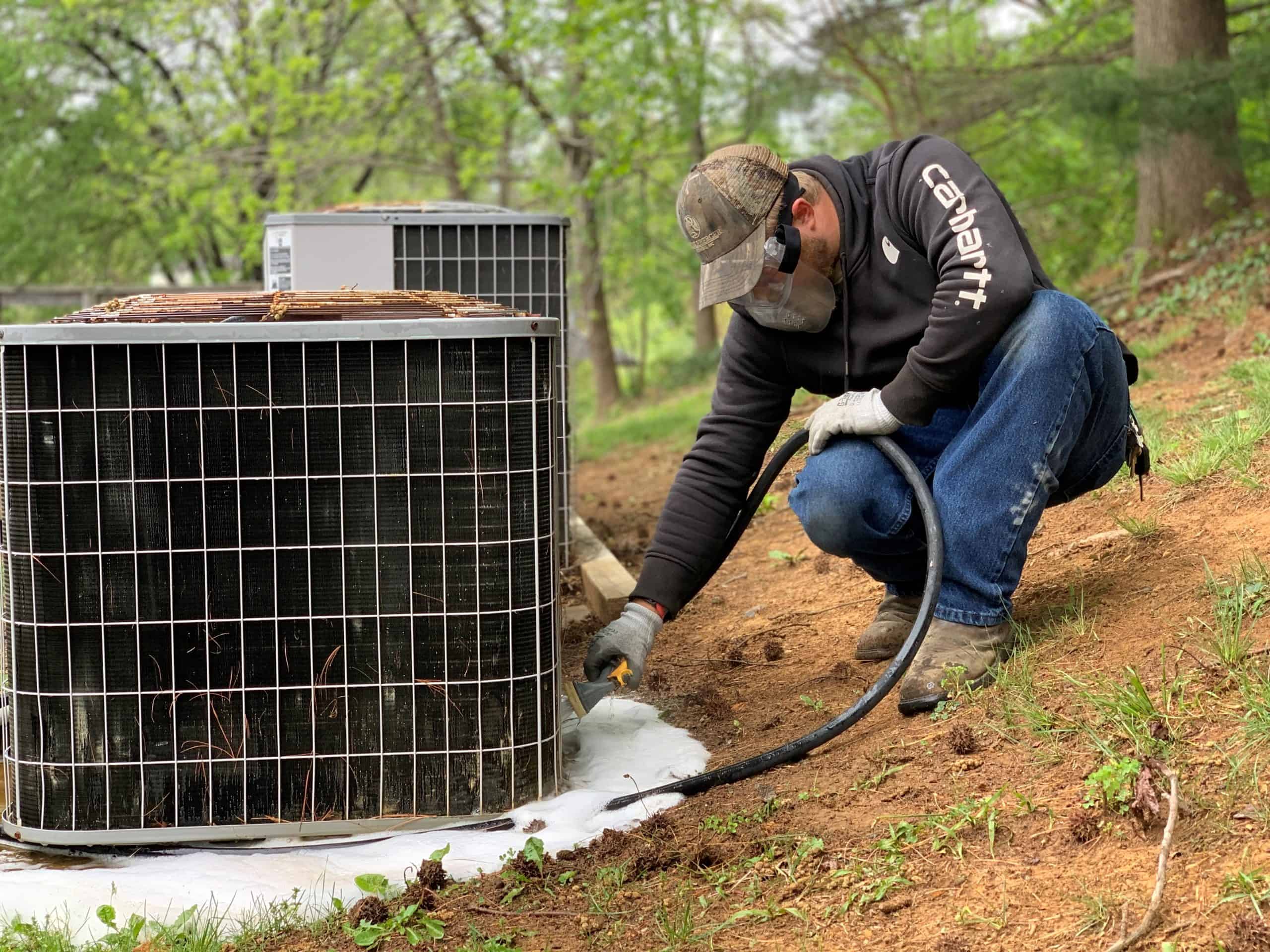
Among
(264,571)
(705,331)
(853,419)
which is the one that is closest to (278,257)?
(264,571)

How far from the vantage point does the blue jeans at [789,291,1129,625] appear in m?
2.70

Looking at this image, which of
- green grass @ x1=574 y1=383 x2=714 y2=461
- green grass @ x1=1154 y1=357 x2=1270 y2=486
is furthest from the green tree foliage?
green grass @ x1=1154 y1=357 x2=1270 y2=486

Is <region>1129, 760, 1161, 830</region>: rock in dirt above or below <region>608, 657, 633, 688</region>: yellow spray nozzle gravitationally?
above

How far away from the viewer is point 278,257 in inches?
188

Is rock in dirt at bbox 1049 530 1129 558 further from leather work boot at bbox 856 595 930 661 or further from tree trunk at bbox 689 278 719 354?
tree trunk at bbox 689 278 719 354

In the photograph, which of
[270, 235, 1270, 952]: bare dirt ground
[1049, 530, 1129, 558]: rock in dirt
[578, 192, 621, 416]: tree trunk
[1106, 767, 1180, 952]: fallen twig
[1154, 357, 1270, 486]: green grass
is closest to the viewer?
[1106, 767, 1180, 952]: fallen twig

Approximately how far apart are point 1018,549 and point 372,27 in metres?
15.3

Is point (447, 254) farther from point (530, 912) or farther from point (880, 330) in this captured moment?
point (530, 912)

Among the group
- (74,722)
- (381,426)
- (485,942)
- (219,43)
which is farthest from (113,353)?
(219,43)

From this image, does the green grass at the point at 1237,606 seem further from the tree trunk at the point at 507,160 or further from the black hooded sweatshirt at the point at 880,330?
the tree trunk at the point at 507,160

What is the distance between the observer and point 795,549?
4.54 m

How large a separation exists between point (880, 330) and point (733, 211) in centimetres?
47

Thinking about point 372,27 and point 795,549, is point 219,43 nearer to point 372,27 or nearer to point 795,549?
point 372,27

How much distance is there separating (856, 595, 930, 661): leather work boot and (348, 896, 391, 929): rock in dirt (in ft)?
4.81
